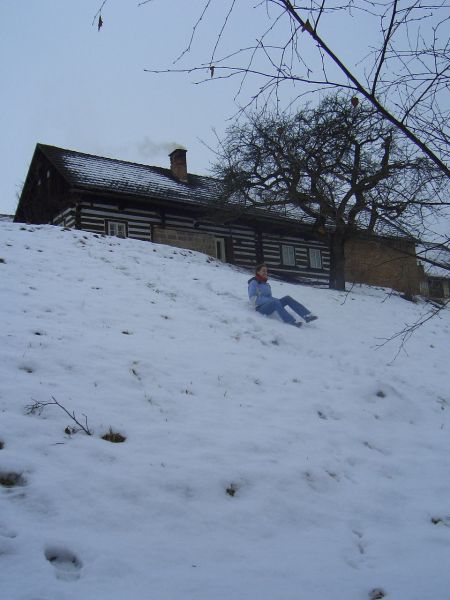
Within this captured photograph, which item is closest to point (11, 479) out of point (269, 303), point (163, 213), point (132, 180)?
point (269, 303)

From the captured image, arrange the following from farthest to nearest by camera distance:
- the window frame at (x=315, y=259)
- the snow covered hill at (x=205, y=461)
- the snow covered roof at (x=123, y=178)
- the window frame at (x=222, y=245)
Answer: the window frame at (x=315, y=259) → the window frame at (x=222, y=245) → the snow covered roof at (x=123, y=178) → the snow covered hill at (x=205, y=461)

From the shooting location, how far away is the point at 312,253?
21.1 m

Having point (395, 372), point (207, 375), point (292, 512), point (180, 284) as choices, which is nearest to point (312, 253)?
point (180, 284)

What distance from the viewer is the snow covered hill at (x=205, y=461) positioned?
7.20ft

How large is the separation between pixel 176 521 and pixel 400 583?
123 centimetres

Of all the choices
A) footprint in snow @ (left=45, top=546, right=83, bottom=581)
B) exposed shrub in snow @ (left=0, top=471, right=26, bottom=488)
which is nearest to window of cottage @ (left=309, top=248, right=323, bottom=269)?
exposed shrub in snow @ (left=0, top=471, right=26, bottom=488)

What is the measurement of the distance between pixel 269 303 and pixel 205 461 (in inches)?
198

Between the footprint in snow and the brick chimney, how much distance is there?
18.3 metres

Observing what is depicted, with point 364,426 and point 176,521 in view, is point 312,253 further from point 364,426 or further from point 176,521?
point 176,521

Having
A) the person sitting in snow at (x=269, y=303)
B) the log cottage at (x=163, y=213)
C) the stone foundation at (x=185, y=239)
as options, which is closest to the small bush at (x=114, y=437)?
the person sitting in snow at (x=269, y=303)

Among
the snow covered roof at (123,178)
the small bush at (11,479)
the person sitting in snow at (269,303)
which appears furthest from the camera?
the snow covered roof at (123,178)

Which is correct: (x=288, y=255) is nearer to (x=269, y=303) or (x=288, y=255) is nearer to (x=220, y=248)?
(x=220, y=248)

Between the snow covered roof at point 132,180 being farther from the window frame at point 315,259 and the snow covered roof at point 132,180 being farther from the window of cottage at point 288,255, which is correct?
the window frame at point 315,259

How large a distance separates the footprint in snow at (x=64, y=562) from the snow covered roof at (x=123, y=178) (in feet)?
44.8
